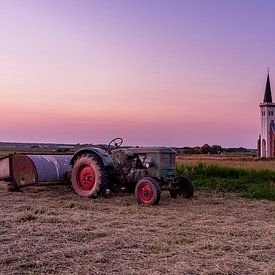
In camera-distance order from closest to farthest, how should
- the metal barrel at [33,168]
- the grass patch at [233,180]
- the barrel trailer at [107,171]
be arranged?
1. the barrel trailer at [107,171]
2. the metal barrel at [33,168]
3. the grass patch at [233,180]

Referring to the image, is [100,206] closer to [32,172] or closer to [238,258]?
[32,172]

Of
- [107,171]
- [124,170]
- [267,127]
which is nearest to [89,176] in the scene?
[107,171]

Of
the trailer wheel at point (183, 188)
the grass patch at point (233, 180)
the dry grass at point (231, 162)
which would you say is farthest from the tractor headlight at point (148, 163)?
the dry grass at point (231, 162)

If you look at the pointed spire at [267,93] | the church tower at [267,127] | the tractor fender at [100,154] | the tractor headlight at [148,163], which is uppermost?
the pointed spire at [267,93]

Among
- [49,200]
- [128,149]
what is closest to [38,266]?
[49,200]

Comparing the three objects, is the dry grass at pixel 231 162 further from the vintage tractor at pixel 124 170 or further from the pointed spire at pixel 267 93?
the pointed spire at pixel 267 93

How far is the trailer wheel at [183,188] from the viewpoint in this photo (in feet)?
37.3

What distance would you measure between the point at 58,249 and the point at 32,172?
20.5 feet

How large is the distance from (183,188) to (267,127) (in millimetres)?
63453

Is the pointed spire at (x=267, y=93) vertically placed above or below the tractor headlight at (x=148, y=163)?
above

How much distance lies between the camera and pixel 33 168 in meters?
11.6

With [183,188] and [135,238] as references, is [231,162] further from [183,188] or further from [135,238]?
[135,238]

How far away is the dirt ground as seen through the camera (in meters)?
4.98

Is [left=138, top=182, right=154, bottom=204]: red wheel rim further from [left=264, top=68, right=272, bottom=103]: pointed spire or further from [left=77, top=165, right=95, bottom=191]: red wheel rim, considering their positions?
[left=264, top=68, right=272, bottom=103]: pointed spire
